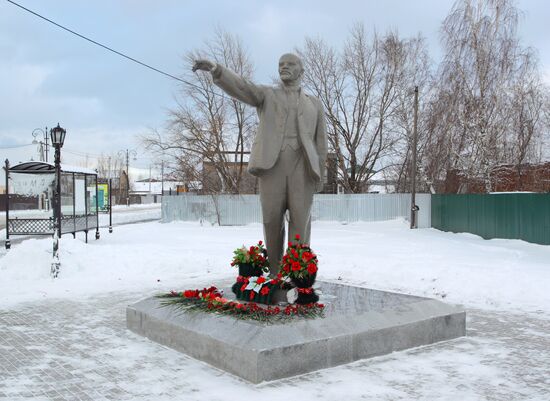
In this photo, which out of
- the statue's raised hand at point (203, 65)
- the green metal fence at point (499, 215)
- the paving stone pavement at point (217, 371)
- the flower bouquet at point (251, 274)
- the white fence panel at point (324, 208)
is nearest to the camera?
the paving stone pavement at point (217, 371)

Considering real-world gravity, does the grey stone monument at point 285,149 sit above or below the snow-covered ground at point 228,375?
above

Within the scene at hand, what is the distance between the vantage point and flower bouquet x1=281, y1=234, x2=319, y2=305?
5.85 metres

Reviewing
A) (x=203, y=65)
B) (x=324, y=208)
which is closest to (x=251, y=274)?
(x=203, y=65)

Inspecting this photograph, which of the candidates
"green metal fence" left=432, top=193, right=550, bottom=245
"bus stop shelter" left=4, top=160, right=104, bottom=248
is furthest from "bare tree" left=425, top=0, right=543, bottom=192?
"bus stop shelter" left=4, top=160, right=104, bottom=248

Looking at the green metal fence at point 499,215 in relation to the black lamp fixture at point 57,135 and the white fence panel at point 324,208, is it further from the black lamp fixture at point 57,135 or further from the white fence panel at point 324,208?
the black lamp fixture at point 57,135

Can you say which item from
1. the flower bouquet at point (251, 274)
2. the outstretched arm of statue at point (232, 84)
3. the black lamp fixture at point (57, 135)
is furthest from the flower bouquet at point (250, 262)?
the black lamp fixture at point (57, 135)

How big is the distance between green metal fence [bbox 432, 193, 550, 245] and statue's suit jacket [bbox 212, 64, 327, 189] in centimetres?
1229

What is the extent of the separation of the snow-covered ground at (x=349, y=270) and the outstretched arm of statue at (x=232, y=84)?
181 inches

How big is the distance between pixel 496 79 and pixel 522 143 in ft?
9.53

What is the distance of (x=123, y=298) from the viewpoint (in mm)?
8969

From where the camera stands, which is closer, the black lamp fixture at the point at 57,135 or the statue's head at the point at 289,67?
the statue's head at the point at 289,67

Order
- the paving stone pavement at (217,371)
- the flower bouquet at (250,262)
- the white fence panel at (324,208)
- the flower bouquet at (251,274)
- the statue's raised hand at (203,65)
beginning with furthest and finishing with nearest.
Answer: the white fence panel at (324,208), the flower bouquet at (250,262), the flower bouquet at (251,274), the statue's raised hand at (203,65), the paving stone pavement at (217,371)

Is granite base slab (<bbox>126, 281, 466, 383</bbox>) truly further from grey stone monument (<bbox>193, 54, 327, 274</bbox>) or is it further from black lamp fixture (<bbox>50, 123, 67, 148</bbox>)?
black lamp fixture (<bbox>50, 123, 67, 148</bbox>)

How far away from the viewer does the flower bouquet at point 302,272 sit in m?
5.85
